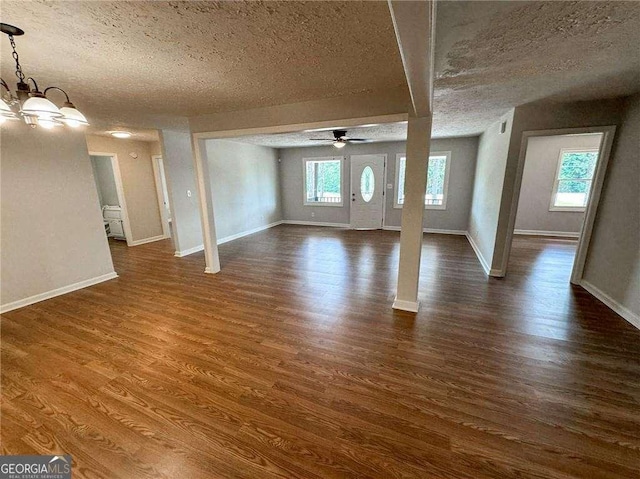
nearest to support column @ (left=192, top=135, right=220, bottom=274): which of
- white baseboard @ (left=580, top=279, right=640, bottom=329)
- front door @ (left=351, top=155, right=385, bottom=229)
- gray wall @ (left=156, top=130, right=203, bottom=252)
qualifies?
gray wall @ (left=156, top=130, right=203, bottom=252)

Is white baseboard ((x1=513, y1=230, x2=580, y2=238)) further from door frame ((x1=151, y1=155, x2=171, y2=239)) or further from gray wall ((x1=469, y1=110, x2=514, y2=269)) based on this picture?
door frame ((x1=151, y1=155, x2=171, y2=239))

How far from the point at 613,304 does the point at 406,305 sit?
227 centimetres

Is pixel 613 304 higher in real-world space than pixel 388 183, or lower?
lower

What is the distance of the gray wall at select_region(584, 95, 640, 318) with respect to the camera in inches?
104

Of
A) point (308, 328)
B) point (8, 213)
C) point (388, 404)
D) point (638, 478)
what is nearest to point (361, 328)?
point (308, 328)

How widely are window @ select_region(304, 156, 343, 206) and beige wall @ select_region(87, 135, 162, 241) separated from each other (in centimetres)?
402

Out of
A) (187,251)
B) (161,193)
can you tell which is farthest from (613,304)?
(161,193)

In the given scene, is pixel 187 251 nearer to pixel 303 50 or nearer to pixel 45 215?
pixel 45 215

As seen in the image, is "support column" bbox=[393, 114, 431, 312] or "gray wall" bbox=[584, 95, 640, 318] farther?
"gray wall" bbox=[584, 95, 640, 318]

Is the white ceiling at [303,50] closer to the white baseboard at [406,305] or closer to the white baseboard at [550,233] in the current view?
the white baseboard at [406,305]

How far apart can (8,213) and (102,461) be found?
3.32 meters

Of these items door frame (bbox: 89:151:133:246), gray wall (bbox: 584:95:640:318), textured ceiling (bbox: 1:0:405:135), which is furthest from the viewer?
door frame (bbox: 89:151:133:246)

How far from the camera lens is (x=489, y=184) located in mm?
4469

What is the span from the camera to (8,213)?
3008mm
